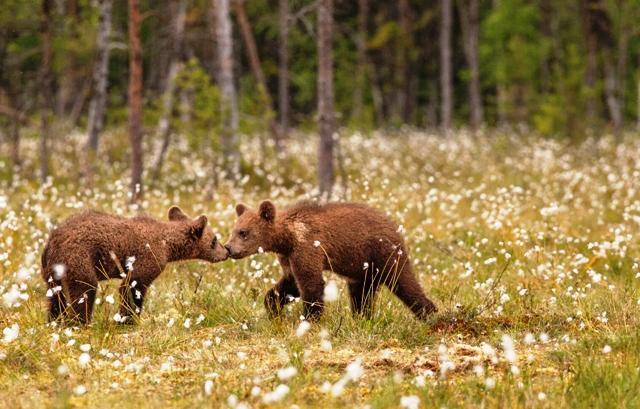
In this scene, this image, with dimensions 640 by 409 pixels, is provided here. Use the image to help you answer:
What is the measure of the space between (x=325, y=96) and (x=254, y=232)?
7794 millimetres

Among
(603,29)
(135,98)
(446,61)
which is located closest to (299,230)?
(135,98)

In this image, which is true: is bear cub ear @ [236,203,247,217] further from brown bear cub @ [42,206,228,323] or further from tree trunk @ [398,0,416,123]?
tree trunk @ [398,0,416,123]

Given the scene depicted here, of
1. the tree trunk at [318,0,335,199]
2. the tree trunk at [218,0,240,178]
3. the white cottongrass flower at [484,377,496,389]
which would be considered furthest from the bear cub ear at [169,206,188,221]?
the tree trunk at [218,0,240,178]

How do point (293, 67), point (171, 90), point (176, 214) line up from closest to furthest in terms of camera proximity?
point (176, 214) < point (171, 90) < point (293, 67)

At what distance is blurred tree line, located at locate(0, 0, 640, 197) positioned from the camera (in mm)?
18344

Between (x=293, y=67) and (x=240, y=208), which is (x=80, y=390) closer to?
(x=240, y=208)

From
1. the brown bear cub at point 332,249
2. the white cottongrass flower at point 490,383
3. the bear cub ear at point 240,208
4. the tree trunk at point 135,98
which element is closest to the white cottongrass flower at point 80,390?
the white cottongrass flower at point 490,383

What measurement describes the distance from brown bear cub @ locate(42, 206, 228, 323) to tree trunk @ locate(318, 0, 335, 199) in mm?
6924

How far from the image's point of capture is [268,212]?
858cm

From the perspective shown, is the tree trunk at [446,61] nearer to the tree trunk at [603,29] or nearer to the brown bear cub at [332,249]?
the tree trunk at [603,29]

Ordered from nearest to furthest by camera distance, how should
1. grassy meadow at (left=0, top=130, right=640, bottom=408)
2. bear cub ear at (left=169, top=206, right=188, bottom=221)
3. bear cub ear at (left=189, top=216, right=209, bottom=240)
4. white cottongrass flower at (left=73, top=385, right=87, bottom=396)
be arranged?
white cottongrass flower at (left=73, top=385, right=87, bottom=396) → grassy meadow at (left=0, top=130, right=640, bottom=408) → bear cub ear at (left=189, top=216, right=209, bottom=240) → bear cub ear at (left=169, top=206, right=188, bottom=221)

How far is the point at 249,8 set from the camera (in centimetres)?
3822

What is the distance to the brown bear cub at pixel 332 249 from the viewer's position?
26.8 feet

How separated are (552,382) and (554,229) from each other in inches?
242
